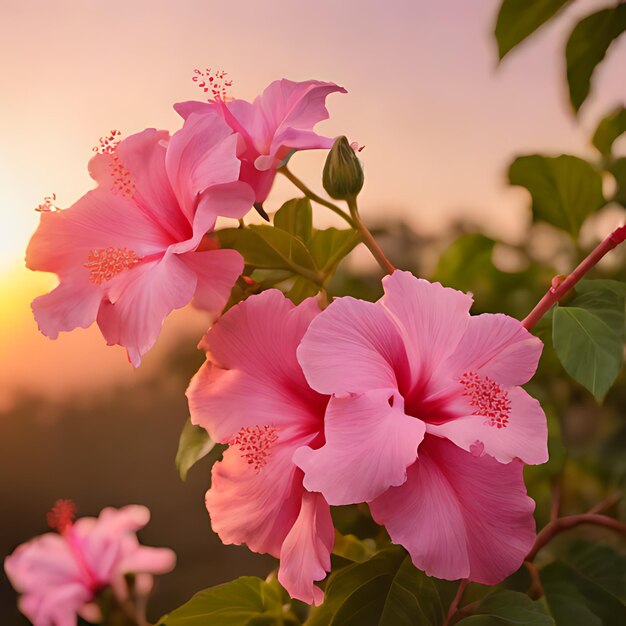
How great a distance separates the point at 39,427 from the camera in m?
1.70

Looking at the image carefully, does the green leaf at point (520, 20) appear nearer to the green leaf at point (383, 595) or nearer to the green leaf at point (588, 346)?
the green leaf at point (588, 346)

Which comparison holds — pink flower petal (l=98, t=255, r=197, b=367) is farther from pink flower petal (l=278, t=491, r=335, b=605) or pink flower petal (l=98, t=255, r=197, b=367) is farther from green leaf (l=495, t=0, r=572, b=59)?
green leaf (l=495, t=0, r=572, b=59)

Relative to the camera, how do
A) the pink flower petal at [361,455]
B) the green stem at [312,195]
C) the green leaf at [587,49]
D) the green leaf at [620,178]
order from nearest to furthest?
the pink flower petal at [361,455]
the green stem at [312,195]
the green leaf at [587,49]
the green leaf at [620,178]

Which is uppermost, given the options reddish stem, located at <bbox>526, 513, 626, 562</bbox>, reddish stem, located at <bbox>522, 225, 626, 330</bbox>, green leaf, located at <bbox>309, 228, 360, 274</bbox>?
green leaf, located at <bbox>309, 228, 360, 274</bbox>

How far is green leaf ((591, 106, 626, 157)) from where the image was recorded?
67 cm

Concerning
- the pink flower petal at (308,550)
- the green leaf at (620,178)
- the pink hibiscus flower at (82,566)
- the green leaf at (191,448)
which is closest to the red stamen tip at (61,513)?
the pink hibiscus flower at (82,566)

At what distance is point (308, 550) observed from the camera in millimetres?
351

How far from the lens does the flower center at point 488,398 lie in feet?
1.10

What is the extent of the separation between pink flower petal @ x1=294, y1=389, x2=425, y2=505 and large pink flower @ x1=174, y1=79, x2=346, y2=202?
0.13 metres

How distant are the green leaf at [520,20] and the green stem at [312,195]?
0.16m

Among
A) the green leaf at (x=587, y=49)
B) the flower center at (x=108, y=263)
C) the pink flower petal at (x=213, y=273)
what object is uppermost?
the flower center at (x=108, y=263)

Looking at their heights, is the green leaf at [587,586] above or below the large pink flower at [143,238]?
below

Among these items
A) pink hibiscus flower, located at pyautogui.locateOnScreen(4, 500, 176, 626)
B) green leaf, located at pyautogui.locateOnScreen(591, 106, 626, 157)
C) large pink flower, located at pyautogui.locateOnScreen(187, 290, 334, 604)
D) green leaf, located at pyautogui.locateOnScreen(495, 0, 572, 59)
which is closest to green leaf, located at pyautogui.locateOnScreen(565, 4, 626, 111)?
green leaf, located at pyautogui.locateOnScreen(495, 0, 572, 59)

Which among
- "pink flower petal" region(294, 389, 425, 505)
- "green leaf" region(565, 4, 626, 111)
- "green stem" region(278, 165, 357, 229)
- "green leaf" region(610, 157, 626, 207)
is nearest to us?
"pink flower petal" region(294, 389, 425, 505)
